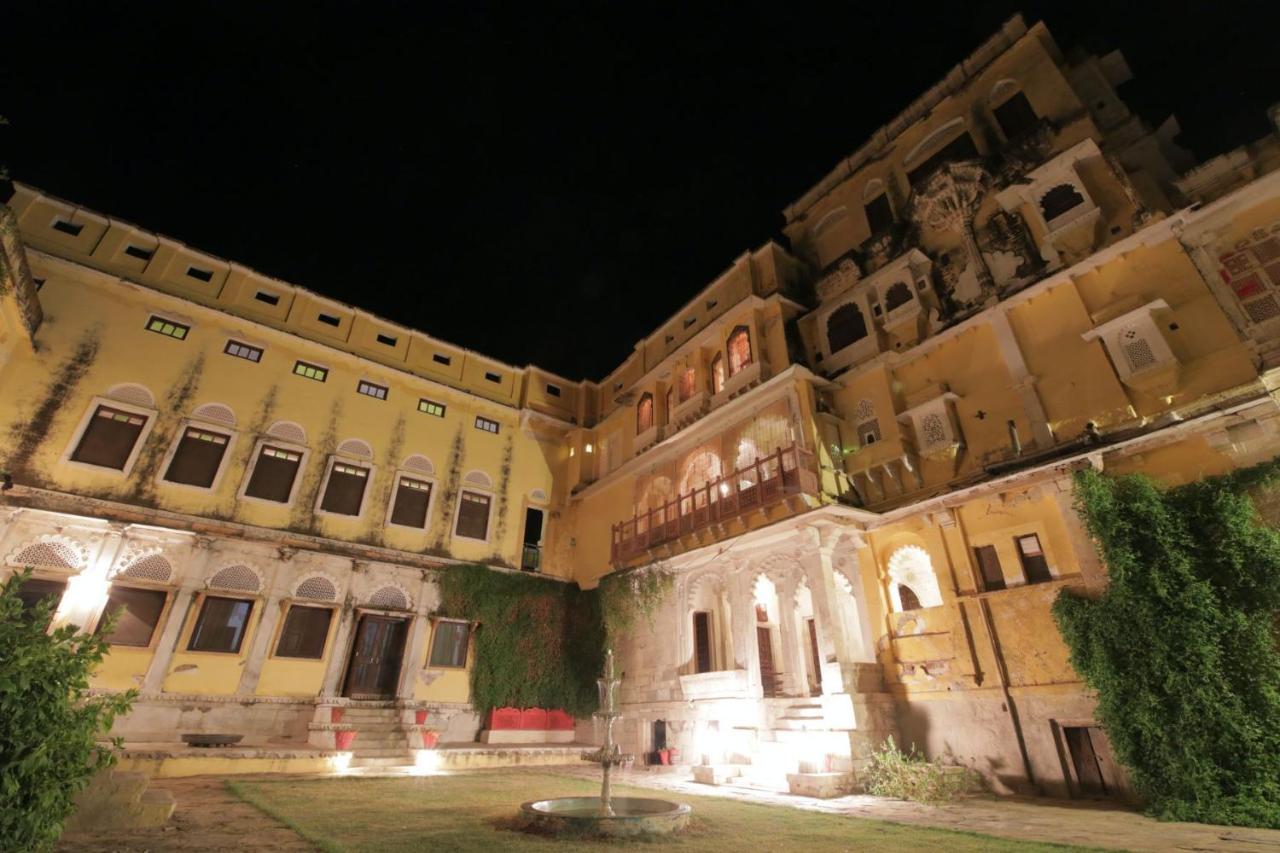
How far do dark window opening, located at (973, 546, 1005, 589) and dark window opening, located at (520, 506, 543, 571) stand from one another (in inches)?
633

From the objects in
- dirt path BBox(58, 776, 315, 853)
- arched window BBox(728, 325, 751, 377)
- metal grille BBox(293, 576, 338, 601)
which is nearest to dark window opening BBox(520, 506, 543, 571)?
metal grille BBox(293, 576, 338, 601)

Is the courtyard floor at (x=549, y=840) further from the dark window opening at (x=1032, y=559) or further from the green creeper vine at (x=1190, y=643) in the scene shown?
the dark window opening at (x=1032, y=559)

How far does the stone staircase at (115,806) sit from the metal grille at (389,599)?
13145mm

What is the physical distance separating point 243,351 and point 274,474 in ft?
14.9

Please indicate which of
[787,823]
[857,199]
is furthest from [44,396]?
[857,199]

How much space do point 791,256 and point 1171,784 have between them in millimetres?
16756

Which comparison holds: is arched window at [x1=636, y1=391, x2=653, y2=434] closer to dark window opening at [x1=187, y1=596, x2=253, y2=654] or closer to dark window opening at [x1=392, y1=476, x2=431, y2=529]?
dark window opening at [x1=392, y1=476, x2=431, y2=529]

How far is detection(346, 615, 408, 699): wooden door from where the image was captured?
18625 mm

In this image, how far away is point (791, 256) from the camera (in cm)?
2066

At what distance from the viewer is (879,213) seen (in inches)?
765

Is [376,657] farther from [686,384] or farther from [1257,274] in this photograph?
[1257,274]

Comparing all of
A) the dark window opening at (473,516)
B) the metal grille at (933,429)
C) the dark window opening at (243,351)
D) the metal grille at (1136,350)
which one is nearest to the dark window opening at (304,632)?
the dark window opening at (473,516)

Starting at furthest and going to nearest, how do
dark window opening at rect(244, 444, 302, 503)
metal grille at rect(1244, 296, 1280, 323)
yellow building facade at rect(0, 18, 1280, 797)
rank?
dark window opening at rect(244, 444, 302, 503) → yellow building facade at rect(0, 18, 1280, 797) → metal grille at rect(1244, 296, 1280, 323)

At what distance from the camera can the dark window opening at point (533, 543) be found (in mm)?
23484
